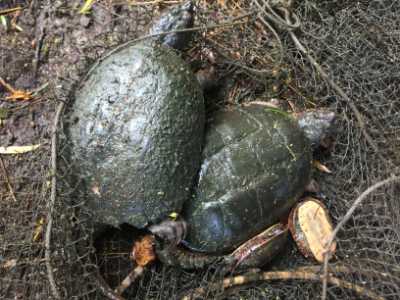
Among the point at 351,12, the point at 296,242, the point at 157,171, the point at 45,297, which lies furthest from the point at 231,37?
the point at 45,297

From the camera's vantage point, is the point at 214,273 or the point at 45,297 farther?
the point at 214,273

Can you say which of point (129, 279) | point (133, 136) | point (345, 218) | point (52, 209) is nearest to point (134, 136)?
point (133, 136)

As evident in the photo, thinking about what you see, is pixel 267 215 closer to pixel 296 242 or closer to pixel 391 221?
pixel 296 242

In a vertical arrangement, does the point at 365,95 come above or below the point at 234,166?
above

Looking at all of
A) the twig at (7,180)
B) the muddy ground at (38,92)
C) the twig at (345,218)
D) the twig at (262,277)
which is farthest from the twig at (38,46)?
the twig at (345,218)

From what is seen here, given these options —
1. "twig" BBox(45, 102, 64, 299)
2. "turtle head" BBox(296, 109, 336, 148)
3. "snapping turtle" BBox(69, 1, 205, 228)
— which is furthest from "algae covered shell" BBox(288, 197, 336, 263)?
"twig" BBox(45, 102, 64, 299)

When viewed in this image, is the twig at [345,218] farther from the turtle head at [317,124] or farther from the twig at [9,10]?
the twig at [9,10]

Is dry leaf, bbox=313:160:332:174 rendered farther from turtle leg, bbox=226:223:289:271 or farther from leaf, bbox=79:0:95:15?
leaf, bbox=79:0:95:15

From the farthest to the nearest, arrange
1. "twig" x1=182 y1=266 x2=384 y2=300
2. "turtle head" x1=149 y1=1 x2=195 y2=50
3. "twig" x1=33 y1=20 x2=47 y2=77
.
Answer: "twig" x1=33 y1=20 x2=47 y2=77
"turtle head" x1=149 y1=1 x2=195 y2=50
"twig" x1=182 y1=266 x2=384 y2=300
